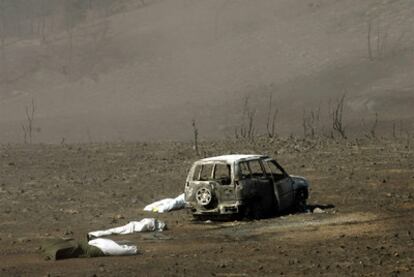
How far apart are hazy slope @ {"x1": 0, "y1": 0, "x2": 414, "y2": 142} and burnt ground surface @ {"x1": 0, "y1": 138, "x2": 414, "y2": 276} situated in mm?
17788

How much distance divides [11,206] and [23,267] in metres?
9.08

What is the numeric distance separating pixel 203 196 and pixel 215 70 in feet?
200

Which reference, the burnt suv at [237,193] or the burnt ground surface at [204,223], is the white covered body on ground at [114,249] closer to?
the burnt ground surface at [204,223]

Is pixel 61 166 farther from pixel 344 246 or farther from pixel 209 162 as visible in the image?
pixel 344 246

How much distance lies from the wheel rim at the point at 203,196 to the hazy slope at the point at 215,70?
30.1 metres

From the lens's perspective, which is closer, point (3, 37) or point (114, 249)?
point (114, 249)

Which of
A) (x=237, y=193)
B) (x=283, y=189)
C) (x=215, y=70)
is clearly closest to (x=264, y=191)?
(x=283, y=189)

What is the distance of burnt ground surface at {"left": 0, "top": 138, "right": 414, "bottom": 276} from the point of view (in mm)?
13875

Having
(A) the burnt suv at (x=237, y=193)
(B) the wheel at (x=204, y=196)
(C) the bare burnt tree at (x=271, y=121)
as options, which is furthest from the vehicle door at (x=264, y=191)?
(C) the bare burnt tree at (x=271, y=121)

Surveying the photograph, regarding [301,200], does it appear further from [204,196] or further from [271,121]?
[271,121]

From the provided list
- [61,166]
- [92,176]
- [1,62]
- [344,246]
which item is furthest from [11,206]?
[1,62]

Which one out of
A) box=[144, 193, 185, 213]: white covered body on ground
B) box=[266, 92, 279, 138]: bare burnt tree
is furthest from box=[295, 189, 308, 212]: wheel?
box=[266, 92, 279, 138]: bare burnt tree

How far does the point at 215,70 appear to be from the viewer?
261ft

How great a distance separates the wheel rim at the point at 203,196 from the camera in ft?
62.8
